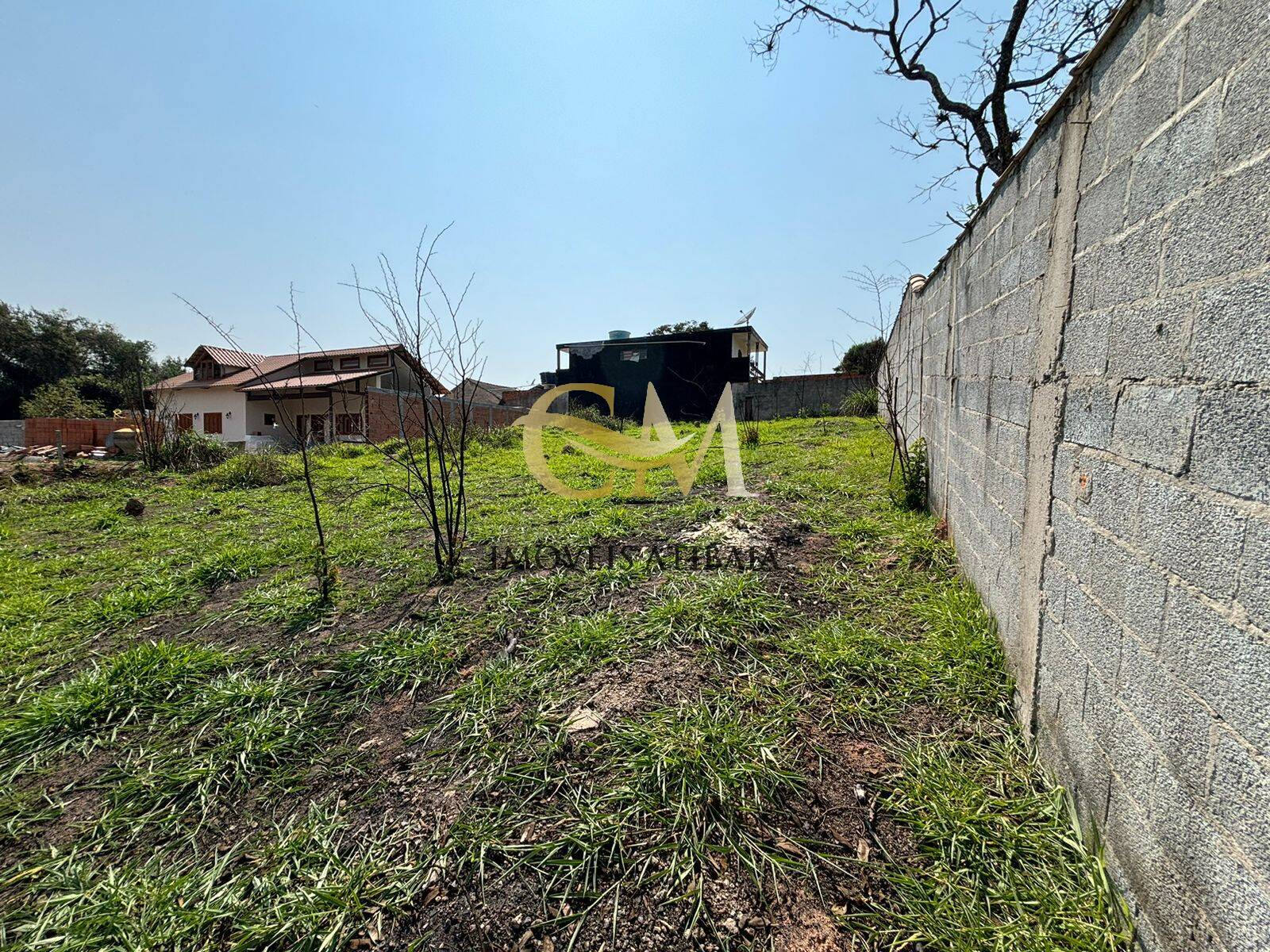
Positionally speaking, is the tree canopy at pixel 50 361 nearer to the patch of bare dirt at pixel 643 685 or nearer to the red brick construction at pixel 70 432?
the red brick construction at pixel 70 432

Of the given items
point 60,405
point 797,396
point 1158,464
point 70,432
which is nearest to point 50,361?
A: point 60,405

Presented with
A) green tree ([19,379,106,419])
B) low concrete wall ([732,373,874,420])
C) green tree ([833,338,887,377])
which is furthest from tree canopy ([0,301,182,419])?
green tree ([833,338,887,377])

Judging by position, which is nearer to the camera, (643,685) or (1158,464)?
(1158,464)

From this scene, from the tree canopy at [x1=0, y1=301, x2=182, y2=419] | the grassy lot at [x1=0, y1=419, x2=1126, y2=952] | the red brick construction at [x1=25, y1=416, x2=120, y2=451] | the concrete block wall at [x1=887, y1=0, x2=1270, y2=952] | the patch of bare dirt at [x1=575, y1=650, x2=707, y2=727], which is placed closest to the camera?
the concrete block wall at [x1=887, y1=0, x2=1270, y2=952]

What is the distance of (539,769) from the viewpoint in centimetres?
169

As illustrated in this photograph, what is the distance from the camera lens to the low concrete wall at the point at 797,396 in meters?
14.2

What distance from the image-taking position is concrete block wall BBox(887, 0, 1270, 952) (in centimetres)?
77

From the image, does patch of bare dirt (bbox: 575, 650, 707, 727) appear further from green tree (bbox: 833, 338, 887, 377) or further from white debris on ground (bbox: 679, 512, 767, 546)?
green tree (bbox: 833, 338, 887, 377)

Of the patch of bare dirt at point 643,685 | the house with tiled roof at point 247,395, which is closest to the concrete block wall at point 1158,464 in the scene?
the patch of bare dirt at point 643,685

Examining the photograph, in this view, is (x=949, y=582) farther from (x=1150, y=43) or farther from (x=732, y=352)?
(x=732, y=352)

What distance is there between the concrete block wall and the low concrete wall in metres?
12.3

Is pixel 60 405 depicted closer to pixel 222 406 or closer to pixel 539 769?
pixel 222 406

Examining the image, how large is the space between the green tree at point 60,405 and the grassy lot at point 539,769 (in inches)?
1063

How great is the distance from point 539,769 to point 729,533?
8.06 feet
